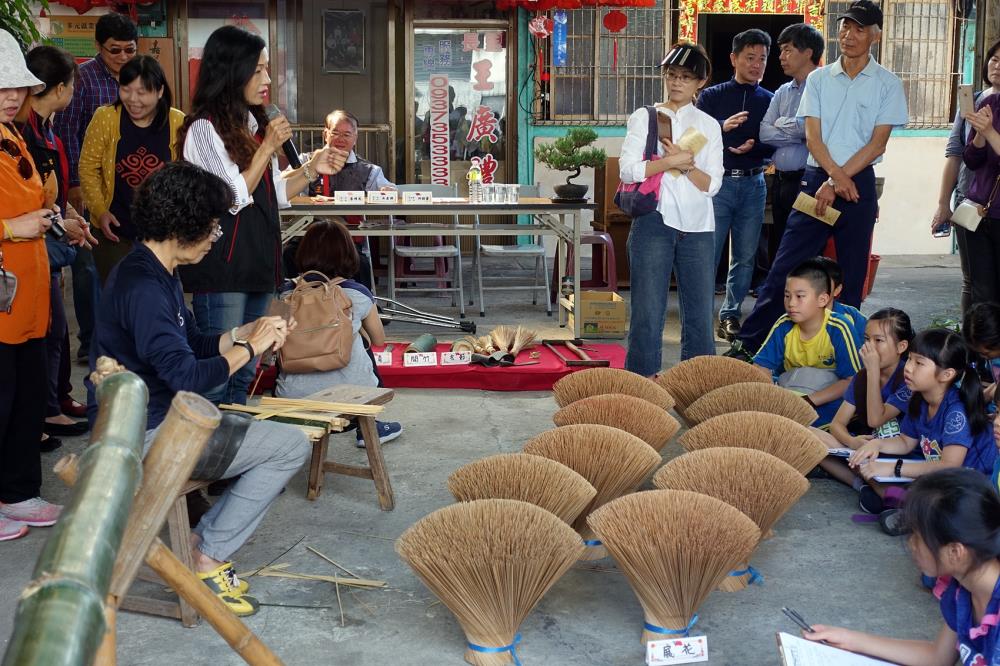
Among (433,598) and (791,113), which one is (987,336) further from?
(791,113)

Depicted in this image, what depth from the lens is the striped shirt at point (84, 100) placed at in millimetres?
5559

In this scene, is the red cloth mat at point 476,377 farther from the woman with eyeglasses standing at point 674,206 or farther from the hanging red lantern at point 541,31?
the hanging red lantern at point 541,31

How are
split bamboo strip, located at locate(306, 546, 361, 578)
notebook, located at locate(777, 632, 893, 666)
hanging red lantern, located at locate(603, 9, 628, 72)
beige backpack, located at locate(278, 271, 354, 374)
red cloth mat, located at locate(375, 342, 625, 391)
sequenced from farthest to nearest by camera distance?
hanging red lantern, located at locate(603, 9, 628, 72), red cloth mat, located at locate(375, 342, 625, 391), beige backpack, located at locate(278, 271, 354, 374), split bamboo strip, located at locate(306, 546, 361, 578), notebook, located at locate(777, 632, 893, 666)

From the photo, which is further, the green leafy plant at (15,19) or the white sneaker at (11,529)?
the green leafy plant at (15,19)

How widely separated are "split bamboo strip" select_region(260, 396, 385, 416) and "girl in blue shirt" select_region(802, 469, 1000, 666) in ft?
5.73

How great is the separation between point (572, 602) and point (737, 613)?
0.46m

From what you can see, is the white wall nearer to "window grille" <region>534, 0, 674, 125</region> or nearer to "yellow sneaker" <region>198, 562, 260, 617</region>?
"window grille" <region>534, 0, 674, 125</region>

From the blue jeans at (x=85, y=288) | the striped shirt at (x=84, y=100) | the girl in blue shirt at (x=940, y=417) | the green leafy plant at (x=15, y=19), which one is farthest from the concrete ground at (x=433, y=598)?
the striped shirt at (x=84, y=100)

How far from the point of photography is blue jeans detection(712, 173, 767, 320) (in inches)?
259

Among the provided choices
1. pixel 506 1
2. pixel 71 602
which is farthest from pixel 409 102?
pixel 71 602

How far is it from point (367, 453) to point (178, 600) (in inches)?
40.1

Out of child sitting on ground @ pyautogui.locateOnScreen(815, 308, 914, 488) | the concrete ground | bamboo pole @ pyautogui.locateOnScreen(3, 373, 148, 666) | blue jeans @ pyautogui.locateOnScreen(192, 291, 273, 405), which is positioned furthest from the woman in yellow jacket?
bamboo pole @ pyautogui.locateOnScreen(3, 373, 148, 666)

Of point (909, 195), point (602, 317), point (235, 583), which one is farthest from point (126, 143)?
point (909, 195)

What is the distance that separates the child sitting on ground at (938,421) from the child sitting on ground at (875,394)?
237 mm
